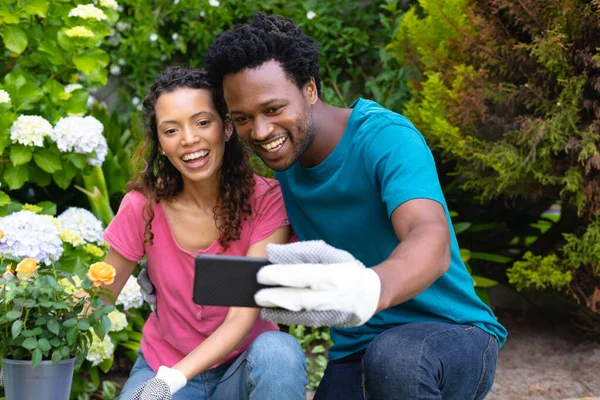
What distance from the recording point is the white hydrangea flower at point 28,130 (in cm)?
297

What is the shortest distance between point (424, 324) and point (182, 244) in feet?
2.40

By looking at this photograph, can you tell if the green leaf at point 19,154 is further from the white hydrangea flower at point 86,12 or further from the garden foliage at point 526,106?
the garden foliage at point 526,106

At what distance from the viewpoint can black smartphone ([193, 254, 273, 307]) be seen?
138 centimetres

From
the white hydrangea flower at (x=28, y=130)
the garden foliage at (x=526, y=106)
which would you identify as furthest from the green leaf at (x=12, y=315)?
the garden foliage at (x=526, y=106)

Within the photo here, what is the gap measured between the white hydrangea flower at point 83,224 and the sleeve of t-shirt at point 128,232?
73cm

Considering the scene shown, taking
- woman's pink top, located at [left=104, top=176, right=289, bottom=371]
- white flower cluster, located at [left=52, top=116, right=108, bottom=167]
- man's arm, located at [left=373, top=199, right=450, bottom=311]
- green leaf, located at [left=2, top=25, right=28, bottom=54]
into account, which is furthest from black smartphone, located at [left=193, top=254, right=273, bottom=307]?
green leaf, located at [left=2, top=25, right=28, bottom=54]

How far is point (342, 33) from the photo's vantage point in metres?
4.02

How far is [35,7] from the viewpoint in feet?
10.2

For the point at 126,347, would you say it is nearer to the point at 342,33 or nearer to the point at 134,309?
the point at 134,309

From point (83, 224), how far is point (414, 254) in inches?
69.5

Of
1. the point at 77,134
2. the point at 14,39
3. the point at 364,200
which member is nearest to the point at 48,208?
the point at 77,134

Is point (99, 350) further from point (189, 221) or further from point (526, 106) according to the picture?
point (526, 106)

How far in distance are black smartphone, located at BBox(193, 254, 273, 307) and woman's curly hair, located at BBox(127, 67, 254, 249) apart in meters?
0.83

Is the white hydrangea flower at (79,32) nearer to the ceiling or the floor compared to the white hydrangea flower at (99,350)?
nearer to the ceiling
